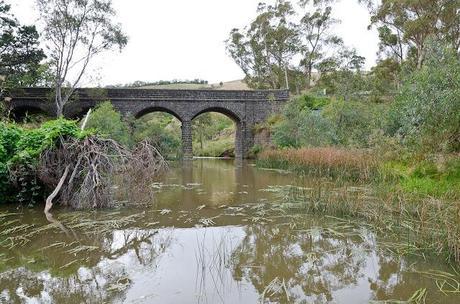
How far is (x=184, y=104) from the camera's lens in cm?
2486

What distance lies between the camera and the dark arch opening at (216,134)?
26711 millimetres

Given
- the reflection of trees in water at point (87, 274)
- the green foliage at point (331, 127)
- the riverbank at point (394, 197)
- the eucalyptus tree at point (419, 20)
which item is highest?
the eucalyptus tree at point (419, 20)

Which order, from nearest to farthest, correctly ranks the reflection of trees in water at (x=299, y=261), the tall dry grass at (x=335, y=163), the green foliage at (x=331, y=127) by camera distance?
Answer: the reflection of trees in water at (x=299, y=261) → the tall dry grass at (x=335, y=163) → the green foliage at (x=331, y=127)

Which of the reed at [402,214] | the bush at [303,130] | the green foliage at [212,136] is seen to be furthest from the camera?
the green foliage at [212,136]

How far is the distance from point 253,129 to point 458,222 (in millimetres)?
21709

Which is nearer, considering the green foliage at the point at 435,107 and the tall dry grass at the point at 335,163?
the green foliage at the point at 435,107

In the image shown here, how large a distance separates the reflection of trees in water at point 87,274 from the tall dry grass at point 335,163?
16.6 feet

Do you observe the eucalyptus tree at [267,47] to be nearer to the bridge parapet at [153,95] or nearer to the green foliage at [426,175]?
the bridge parapet at [153,95]

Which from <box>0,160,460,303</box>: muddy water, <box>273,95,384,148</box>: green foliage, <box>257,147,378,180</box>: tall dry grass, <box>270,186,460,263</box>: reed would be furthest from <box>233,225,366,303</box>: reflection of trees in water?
<box>273,95,384,148</box>: green foliage

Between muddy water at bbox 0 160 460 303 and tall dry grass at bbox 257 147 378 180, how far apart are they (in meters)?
3.08

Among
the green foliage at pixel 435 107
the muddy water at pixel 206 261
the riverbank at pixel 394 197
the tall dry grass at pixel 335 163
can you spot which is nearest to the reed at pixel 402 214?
the riverbank at pixel 394 197

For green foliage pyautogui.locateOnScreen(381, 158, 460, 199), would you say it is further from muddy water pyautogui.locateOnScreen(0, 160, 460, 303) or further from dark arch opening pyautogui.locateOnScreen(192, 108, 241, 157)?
dark arch opening pyautogui.locateOnScreen(192, 108, 241, 157)

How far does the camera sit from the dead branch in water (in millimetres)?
7012

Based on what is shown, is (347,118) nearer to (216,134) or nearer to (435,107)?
(435,107)
